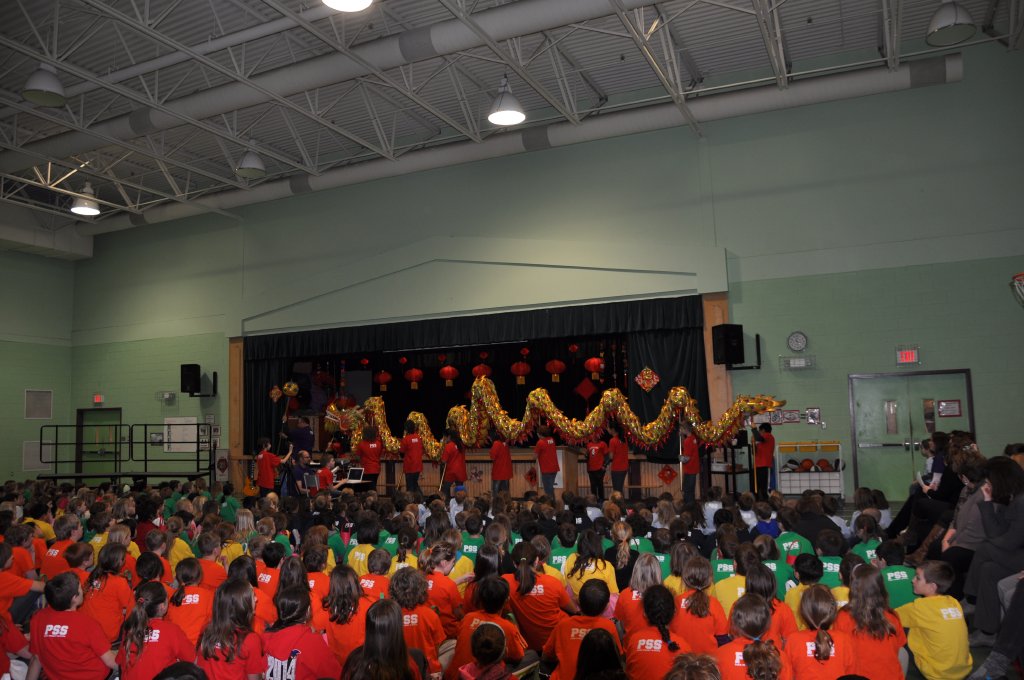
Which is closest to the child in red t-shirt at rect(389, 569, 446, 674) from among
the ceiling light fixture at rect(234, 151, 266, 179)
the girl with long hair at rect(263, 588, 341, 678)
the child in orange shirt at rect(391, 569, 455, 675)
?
the child in orange shirt at rect(391, 569, 455, 675)

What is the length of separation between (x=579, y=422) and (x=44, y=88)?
9.69 metres

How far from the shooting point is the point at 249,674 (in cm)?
416

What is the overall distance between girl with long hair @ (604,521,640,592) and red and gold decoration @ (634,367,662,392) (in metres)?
7.84

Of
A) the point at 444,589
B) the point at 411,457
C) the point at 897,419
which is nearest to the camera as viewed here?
the point at 444,589

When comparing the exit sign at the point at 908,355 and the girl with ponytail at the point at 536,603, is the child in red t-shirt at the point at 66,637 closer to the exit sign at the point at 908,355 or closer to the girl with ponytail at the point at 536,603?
the girl with ponytail at the point at 536,603

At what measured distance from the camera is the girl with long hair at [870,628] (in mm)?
4223

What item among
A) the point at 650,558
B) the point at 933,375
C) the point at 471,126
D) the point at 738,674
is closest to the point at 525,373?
the point at 471,126

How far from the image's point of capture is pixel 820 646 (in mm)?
3926

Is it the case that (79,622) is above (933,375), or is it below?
below

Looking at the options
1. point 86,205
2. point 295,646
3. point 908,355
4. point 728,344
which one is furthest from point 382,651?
point 86,205

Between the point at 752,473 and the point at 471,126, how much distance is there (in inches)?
320

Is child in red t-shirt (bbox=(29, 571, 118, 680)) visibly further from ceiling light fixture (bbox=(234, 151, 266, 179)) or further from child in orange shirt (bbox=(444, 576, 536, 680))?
ceiling light fixture (bbox=(234, 151, 266, 179))

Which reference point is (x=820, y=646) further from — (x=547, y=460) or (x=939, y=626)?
(x=547, y=460)

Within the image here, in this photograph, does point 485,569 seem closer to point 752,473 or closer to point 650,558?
point 650,558
